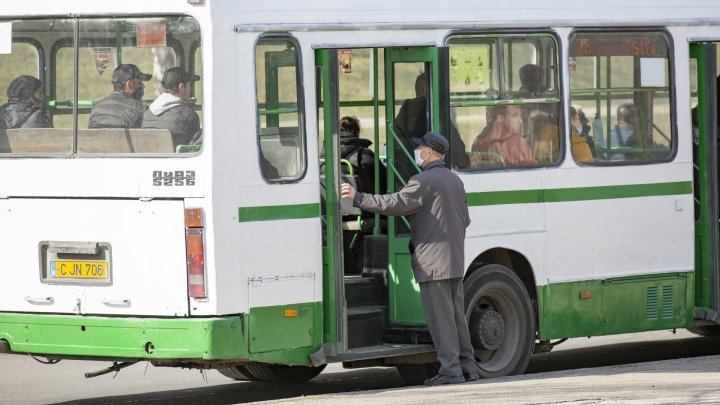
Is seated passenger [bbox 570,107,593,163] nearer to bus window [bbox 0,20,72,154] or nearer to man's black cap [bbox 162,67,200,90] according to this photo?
man's black cap [bbox 162,67,200,90]

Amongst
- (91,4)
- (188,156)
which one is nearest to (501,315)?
(188,156)

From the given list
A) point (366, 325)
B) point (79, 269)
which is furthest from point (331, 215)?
point (79, 269)

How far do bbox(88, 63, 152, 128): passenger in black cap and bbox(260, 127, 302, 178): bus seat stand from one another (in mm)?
791

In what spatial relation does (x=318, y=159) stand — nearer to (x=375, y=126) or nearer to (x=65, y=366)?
(x=375, y=126)

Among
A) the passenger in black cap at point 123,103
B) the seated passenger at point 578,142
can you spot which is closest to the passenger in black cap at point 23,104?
the passenger in black cap at point 123,103

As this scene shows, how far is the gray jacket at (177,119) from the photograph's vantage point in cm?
1041

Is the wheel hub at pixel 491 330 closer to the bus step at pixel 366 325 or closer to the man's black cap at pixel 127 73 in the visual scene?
the bus step at pixel 366 325

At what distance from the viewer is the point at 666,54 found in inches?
513

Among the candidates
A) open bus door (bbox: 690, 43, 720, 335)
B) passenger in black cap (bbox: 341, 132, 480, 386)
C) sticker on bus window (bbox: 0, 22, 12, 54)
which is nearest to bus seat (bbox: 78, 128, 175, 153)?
sticker on bus window (bbox: 0, 22, 12, 54)

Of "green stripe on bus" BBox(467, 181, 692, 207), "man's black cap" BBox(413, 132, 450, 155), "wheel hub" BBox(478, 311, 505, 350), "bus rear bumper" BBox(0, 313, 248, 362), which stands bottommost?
"wheel hub" BBox(478, 311, 505, 350)

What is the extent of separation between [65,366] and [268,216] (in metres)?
4.50

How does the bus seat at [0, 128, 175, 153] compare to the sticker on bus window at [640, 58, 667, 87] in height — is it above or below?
below

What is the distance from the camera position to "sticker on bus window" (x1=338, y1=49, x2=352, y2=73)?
11.2 meters

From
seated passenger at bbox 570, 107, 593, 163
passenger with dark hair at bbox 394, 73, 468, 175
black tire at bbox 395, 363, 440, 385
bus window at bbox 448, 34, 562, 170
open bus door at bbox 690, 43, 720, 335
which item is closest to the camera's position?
passenger with dark hair at bbox 394, 73, 468, 175
